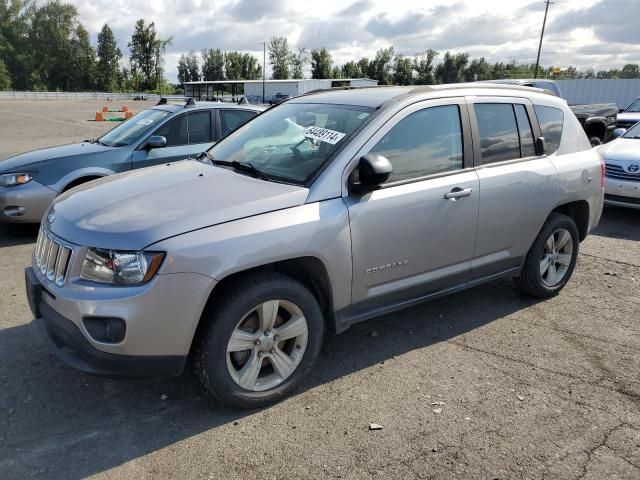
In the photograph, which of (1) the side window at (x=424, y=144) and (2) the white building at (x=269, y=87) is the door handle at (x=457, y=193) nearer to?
(1) the side window at (x=424, y=144)

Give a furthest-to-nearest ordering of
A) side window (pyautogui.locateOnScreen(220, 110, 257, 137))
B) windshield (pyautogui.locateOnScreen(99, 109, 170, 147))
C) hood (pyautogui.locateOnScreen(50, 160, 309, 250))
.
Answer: side window (pyautogui.locateOnScreen(220, 110, 257, 137)) < windshield (pyautogui.locateOnScreen(99, 109, 170, 147)) < hood (pyautogui.locateOnScreen(50, 160, 309, 250))

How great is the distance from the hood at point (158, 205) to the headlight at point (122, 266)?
5cm

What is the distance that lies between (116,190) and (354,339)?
204cm

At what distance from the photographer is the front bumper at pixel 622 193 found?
7711mm

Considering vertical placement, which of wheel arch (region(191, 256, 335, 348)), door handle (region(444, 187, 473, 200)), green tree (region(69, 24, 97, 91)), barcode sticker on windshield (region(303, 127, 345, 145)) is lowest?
wheel arch (region(191, 256, 335, 348))

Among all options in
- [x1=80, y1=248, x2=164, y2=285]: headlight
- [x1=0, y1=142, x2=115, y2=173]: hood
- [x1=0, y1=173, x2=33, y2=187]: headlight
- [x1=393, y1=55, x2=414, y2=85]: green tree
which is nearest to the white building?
[x1=393, y1=55, x2=414, y2=85]: green tree

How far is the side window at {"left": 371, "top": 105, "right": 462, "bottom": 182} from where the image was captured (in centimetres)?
355

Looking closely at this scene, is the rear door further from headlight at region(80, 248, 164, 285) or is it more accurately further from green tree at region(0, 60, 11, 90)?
green tree at region(0, 60, 11, 90)

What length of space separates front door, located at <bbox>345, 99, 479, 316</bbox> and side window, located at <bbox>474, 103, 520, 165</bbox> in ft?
0.61

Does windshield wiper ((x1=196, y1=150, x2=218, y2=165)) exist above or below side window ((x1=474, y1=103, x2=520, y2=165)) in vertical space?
below

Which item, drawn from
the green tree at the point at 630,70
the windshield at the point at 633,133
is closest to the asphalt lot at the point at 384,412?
the windshield at the point at 633,133

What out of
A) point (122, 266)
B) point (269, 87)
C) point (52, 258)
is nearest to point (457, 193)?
point (122, 266)

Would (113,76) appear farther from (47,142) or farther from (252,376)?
(252,376)

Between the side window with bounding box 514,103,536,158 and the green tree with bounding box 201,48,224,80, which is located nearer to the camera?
the side window with bounding box 514,103,536,158
